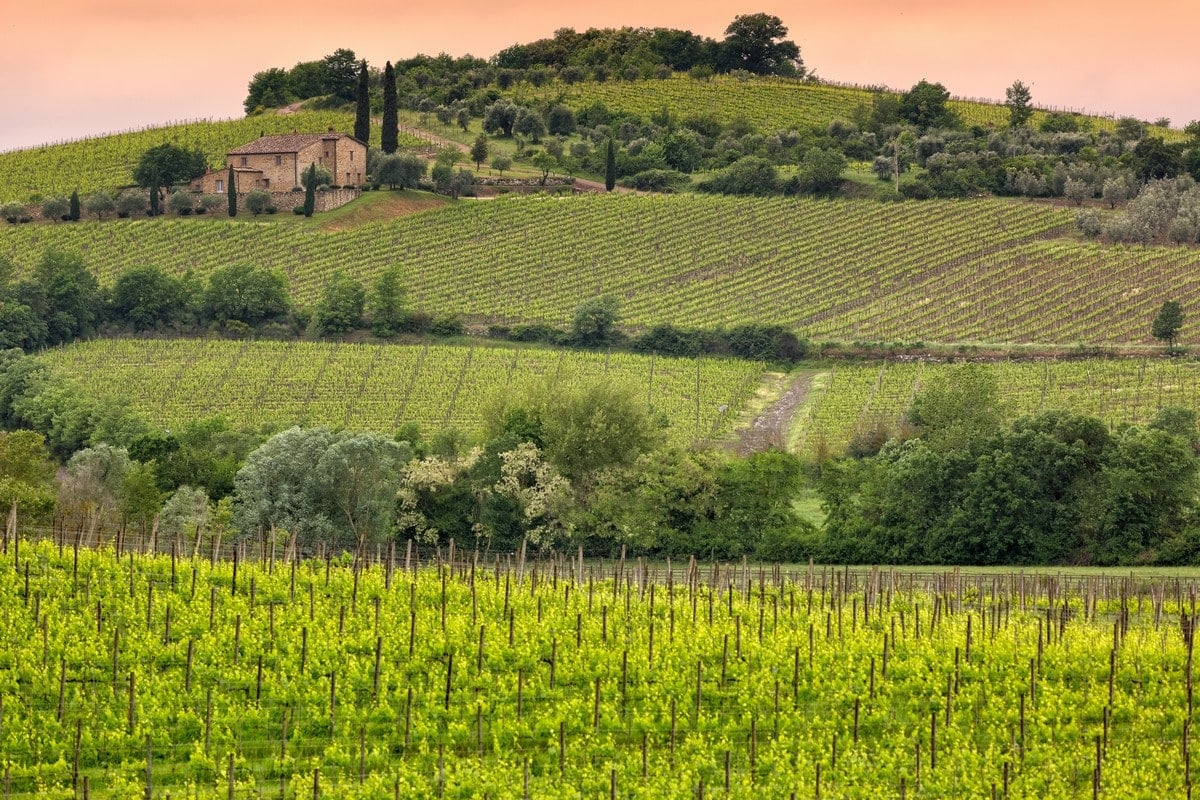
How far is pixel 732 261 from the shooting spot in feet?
340

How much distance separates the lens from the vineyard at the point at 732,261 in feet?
296

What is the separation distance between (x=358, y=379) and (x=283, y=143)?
4275 cm

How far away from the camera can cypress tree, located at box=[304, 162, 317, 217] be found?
11262 cm

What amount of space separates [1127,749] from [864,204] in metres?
88.1

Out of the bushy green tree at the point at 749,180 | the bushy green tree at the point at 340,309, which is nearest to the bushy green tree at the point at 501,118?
the bushy green tree at the point at 749,180

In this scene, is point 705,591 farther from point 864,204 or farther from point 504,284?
point 864,204

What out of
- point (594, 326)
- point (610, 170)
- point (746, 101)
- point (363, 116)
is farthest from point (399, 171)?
point (746, 101)

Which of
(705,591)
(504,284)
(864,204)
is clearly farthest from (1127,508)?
(864,204)

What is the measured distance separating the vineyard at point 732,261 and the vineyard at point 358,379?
24.1ft

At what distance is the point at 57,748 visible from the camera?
88.4 feet

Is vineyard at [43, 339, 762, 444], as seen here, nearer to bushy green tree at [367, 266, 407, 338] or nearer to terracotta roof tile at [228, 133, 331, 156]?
bushy green tree at [367, 266, 407, 338]

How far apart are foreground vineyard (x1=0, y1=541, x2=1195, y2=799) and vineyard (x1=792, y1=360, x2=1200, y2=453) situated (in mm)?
34968

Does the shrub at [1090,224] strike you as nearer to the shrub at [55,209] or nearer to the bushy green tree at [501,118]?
the bushy green tree at [501,118]

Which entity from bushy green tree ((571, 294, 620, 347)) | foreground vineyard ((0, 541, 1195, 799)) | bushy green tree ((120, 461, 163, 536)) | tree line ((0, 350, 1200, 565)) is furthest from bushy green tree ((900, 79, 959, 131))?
foreground vineyard ((0, 541, 1195, 799))
